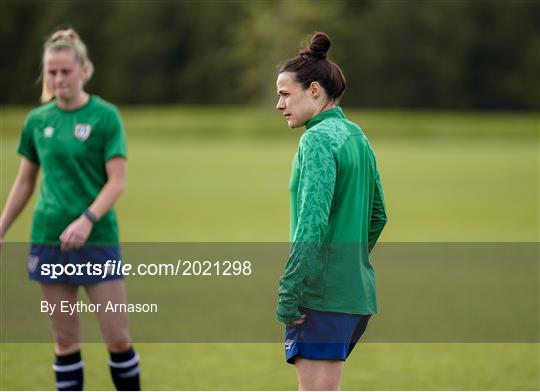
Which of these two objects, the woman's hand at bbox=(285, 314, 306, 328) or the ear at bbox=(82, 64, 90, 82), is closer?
the woman's hand at bbox=(285, 314, 306, 328)

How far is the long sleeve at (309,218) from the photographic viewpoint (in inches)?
122

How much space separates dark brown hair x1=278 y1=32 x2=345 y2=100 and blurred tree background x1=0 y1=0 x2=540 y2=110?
56.5 m

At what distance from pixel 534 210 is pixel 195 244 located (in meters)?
7.90

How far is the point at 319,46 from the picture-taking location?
3.38 meters

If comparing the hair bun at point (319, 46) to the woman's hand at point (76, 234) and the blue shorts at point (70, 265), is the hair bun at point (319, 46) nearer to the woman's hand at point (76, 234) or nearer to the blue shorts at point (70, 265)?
the woman's hand at point (76, 234)

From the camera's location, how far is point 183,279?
9.85 metres

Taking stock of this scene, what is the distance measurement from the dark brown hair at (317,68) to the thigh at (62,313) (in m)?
1.79

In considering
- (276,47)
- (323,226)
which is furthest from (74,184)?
(276,47)

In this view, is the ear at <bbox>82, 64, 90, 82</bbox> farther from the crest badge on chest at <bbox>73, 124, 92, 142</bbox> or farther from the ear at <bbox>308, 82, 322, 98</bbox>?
the ear at <bbox>308, 82, 322, 98</bbox>

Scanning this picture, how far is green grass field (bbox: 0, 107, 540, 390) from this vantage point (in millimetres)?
6047

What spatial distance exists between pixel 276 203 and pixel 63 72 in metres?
13.8

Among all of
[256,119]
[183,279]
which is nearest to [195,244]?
[183,279]

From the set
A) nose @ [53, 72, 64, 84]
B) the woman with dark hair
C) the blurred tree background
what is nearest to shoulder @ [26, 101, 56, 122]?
nose @ [53, 72, 64, 84]

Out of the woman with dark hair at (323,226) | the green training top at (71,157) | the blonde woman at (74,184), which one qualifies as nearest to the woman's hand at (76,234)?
the blonde woman at (74,184)
